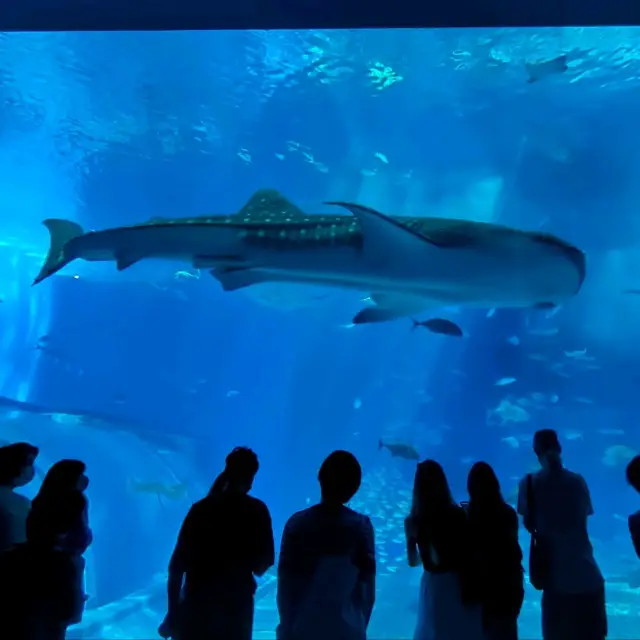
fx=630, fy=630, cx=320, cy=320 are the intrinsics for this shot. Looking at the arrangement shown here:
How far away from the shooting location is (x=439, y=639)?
80.1 inches

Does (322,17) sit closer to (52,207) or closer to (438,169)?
(438,169)

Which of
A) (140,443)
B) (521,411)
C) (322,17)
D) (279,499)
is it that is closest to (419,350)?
(279,499)

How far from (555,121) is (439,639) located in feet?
45.7

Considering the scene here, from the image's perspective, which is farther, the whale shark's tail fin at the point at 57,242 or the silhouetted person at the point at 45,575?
the whale shark's tail fin at the point at 57,242

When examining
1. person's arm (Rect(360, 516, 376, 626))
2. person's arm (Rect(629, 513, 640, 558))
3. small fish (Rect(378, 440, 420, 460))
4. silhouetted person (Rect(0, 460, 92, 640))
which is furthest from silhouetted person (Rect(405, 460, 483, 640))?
small fish (Rect(378, 440, 420, 460))

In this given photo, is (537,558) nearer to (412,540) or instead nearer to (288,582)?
(412,540)

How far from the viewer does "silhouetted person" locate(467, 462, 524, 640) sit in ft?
6.60

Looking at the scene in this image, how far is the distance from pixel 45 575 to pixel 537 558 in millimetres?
1672

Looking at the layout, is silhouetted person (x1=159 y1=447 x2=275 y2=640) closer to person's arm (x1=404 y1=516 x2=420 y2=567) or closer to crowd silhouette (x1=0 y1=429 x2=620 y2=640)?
crowd silhouette (x1=0 y1=429 x2=620 y2=640)

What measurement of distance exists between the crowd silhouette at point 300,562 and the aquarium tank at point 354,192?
1184 mm

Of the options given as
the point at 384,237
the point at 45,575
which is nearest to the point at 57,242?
the point at 384,237

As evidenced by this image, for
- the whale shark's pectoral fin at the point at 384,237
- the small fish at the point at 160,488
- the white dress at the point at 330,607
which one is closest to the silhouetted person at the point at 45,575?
the white dress at the point at 330,607

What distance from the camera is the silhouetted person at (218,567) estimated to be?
1971mm

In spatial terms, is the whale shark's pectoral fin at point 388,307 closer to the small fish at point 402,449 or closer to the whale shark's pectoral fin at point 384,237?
the whale shark's pectoral fin at point 384,237
